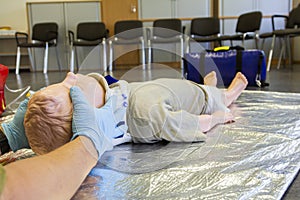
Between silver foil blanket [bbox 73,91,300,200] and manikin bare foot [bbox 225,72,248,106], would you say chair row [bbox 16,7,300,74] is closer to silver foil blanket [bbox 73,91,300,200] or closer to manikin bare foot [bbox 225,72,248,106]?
manikin bare foot [bbox 225,72,248,106]

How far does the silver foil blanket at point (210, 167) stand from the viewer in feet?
2.39

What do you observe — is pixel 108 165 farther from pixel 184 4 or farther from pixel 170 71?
pixel 184 4

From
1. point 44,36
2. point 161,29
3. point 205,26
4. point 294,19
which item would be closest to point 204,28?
point 205,26

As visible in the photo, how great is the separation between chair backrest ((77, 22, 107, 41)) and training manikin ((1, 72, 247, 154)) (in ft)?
11.9

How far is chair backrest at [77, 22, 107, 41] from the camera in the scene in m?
4.73

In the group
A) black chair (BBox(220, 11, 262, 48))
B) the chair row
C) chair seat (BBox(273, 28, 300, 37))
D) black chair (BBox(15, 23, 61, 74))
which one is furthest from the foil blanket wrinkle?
black chair (BBox(15, 23, 61, 74))

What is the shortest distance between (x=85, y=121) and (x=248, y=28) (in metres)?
3.99

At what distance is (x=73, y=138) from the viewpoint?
0.78 metres

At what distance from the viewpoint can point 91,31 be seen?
4770 millimetres

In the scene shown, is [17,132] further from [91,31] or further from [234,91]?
[91,31]

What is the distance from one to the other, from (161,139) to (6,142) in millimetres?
470

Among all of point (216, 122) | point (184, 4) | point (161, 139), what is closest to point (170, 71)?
point (216, 122)

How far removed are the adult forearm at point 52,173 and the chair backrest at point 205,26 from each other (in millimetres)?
4071

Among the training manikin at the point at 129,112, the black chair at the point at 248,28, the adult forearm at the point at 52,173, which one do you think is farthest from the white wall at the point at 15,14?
the adult forearm at the point at 52,173
